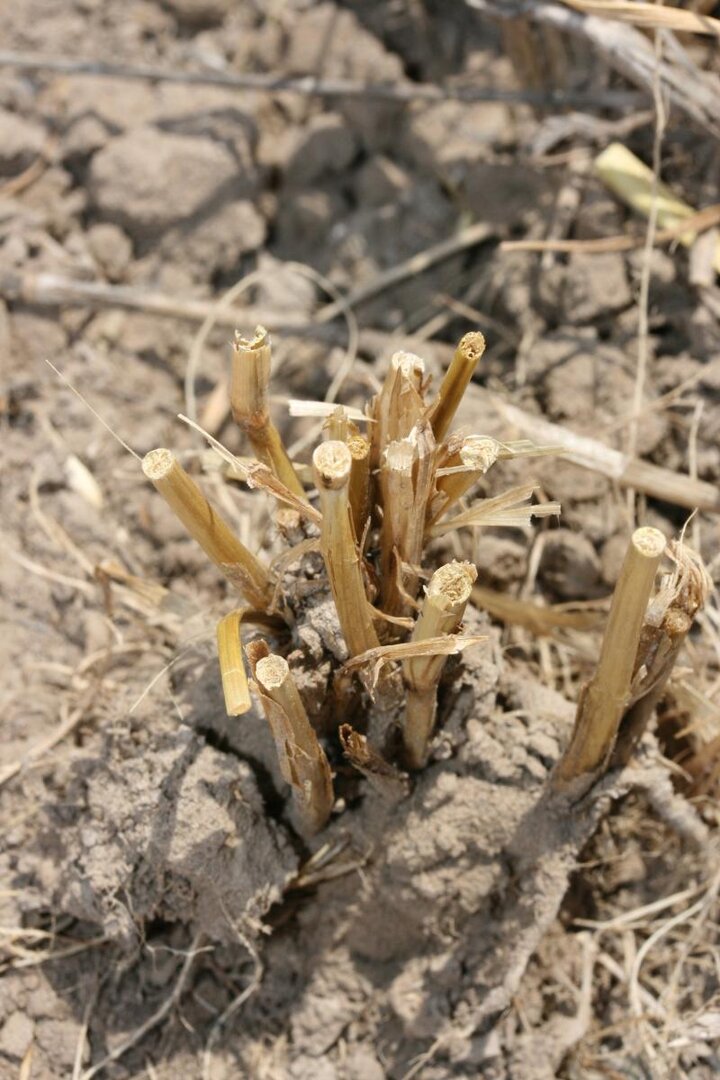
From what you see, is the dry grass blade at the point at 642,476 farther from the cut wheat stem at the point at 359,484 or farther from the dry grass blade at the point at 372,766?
the dry grass blade at the point at 372,766

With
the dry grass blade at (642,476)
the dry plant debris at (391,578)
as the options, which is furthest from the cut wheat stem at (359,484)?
the dry grass blade at (642,476)

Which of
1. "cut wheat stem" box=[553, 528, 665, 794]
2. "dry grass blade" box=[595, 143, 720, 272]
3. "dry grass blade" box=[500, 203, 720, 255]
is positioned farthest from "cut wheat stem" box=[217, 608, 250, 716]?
"dry grass blade" box=[595, 143, 720, 272]

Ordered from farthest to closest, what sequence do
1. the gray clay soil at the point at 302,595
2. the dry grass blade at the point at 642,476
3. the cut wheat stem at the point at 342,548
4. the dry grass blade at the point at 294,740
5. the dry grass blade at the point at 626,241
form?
the dry grass blade at the point at 626,241 < the dry grass blade at the point at 642,476 < the gray clay soil at the point at 302,595 < the dry grass blade at the point at 294,740 < the cut wheat stem at the point at 342,548

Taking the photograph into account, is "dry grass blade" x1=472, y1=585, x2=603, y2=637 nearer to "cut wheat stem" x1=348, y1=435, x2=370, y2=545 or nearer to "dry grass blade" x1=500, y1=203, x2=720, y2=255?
"cut wheat stem" x1=348, y1=435, x2=370, y2=545

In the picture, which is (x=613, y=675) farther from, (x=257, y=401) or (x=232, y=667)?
(x=257, y=401)

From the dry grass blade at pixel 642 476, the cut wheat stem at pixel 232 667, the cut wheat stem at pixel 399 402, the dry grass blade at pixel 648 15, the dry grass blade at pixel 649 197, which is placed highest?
the dry grass blade at pixel 648 15

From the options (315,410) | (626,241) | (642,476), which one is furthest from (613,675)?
(626,241)

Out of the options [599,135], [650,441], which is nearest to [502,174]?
[599,135]
